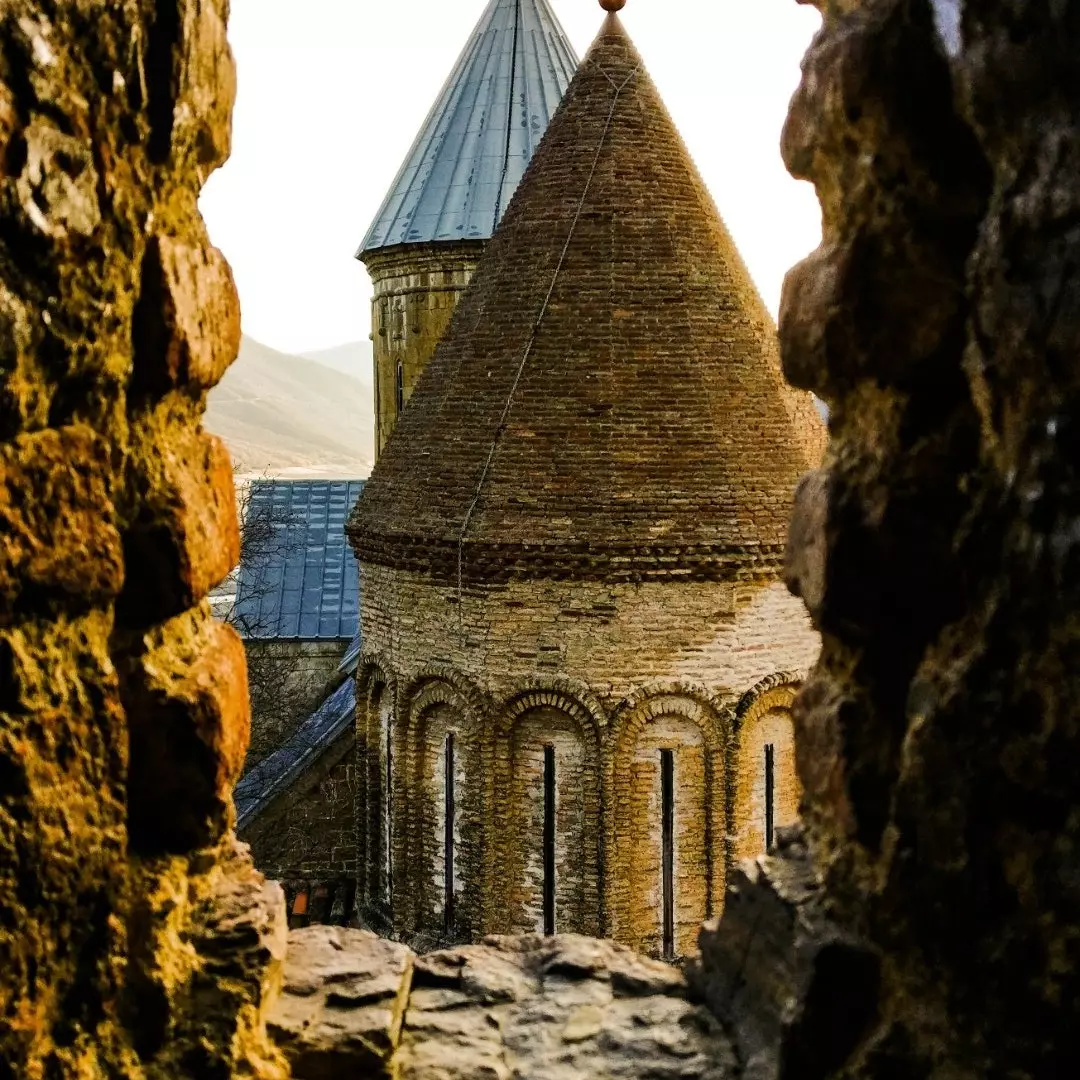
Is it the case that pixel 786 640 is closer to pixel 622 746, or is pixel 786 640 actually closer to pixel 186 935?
pixel 622 746

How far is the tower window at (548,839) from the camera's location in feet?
31.9

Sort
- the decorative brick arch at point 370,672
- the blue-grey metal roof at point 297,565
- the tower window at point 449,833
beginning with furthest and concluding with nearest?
the blue-grey metal roof at point 297,565 < the decorative brick arch at point 370,672 < the tower window at point 449,833

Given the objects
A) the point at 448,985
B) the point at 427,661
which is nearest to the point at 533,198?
the point at 427,661

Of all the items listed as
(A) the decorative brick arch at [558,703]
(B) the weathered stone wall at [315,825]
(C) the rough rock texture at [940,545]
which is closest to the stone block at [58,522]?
(C) the rough rock texture at [940,545]

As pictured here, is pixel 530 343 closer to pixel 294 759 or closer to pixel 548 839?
pixel 548 839

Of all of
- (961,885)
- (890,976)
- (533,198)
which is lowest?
(890,976)

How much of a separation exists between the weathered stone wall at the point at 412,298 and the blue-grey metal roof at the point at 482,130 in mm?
202

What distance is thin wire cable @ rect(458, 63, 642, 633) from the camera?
9625 millimetres

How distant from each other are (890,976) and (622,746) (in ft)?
24.0

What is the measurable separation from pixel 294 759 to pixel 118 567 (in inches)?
441

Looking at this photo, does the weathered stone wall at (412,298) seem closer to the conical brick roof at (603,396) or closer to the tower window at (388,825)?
the conical brick roof at (603,396)

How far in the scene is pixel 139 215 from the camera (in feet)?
8.09

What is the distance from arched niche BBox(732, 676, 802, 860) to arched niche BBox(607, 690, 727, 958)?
0.14 meters

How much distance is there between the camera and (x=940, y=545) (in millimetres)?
2289
